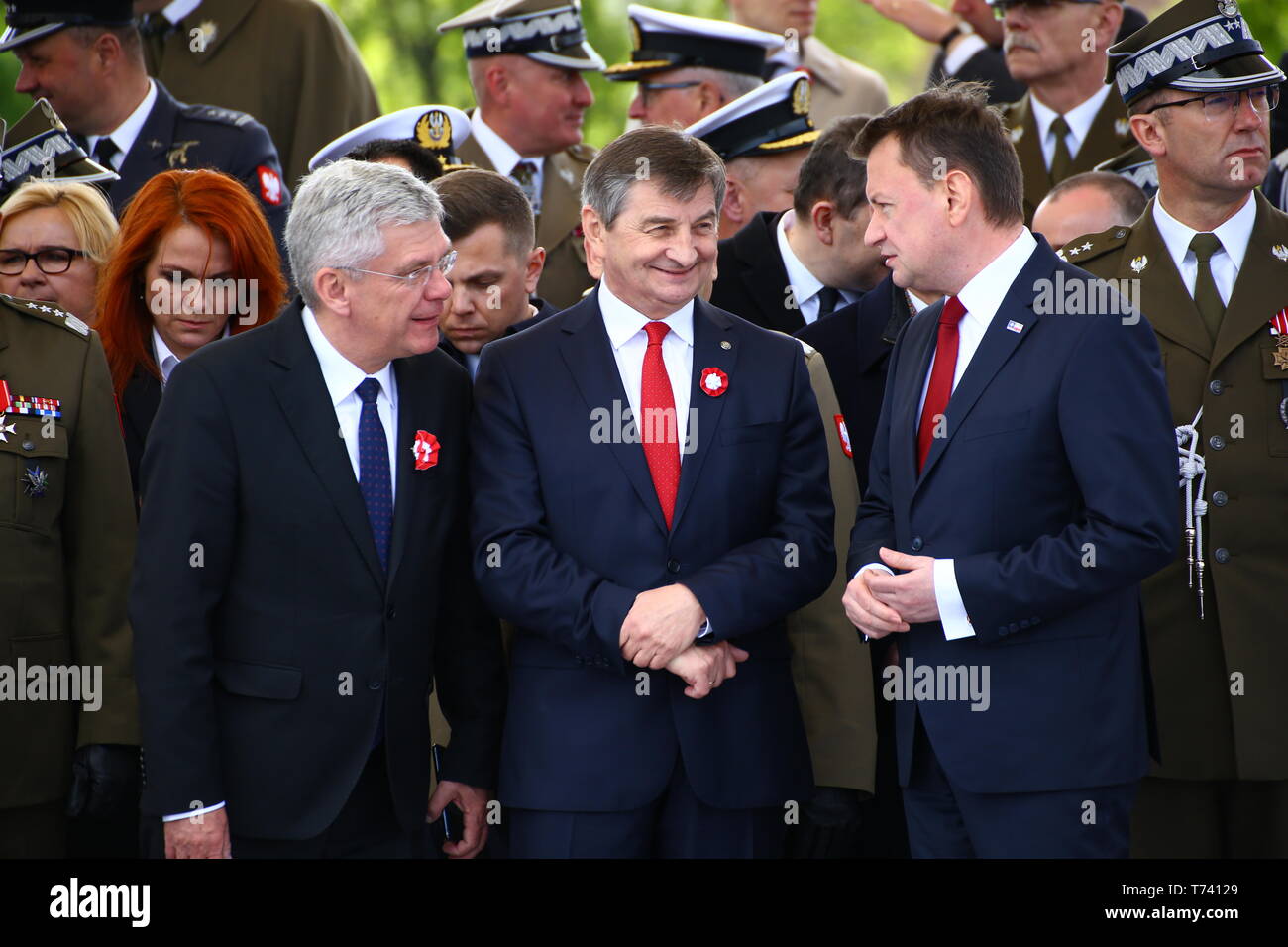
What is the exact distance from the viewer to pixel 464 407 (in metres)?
4.22

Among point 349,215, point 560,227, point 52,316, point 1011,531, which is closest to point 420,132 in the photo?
point 560,227

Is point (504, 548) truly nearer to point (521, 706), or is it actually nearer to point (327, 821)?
point (521, 706)

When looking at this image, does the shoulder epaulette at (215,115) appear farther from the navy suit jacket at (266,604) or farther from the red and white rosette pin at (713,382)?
the red and white rosette pin at (713,382)

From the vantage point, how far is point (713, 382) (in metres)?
4.08

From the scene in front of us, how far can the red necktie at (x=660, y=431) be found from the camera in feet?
13.3

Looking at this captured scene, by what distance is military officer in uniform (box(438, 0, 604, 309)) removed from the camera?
765 centimetres

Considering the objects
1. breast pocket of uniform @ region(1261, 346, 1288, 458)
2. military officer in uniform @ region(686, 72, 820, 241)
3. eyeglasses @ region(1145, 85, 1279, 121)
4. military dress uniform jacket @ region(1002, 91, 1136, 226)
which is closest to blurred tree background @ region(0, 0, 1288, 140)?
military dress uniform jacket @ region(1002, 91, 1136, 226)

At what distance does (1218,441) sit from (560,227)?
365cm

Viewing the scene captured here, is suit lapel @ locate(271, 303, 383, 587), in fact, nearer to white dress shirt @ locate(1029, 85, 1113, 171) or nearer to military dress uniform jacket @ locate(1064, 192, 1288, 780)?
military dress uniform jacket @ locate(1064, 192, 1288, 780)

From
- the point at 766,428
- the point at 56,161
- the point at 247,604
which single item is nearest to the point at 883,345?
the point at 766,428

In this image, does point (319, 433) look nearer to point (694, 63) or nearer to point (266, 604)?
point (266, 604)

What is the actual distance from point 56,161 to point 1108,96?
14.9ft

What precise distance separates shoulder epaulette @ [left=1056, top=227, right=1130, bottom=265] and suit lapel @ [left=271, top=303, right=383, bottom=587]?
2.40m

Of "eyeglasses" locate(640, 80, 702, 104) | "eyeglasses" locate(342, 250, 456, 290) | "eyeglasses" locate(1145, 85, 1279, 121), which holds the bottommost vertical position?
"eyeglasses" locate(342, 250, 456, 290)
